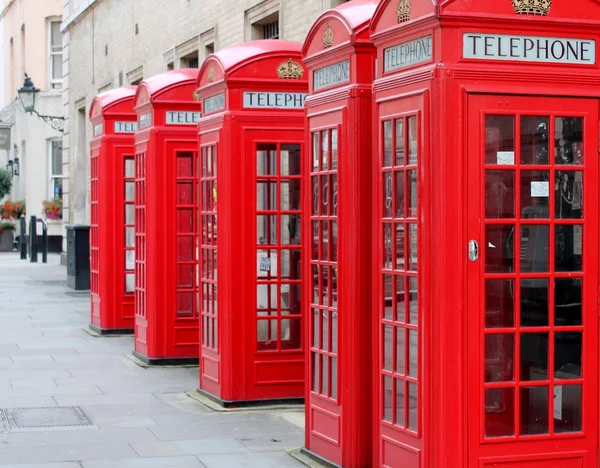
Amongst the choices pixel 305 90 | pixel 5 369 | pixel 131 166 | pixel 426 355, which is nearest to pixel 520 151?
pixel 426 355

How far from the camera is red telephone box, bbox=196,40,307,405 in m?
10.2

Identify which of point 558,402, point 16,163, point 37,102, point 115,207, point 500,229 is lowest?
point 558,402

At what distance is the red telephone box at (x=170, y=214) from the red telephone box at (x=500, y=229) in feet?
20.4

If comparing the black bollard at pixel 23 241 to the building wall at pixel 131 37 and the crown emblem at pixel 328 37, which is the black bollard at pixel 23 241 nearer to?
the building wall at pixel 131 37

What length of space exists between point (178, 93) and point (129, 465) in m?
5.59

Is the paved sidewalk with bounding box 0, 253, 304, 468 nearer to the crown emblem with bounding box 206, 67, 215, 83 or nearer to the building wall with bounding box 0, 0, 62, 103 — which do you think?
the crown emblem with bounding box 206, 67, 215, 83

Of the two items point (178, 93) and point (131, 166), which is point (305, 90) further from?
point (131, 166)

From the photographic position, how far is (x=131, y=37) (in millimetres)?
25828

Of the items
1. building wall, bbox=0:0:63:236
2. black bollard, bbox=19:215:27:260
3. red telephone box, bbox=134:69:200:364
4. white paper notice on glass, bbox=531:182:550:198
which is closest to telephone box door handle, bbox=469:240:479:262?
white paper notice on glass, bbox=531:182:550:198

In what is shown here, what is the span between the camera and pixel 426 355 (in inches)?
258

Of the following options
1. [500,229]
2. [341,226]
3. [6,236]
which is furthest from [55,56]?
[500,229]

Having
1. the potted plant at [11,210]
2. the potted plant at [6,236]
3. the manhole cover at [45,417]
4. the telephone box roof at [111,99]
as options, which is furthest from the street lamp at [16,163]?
the manhole cover at [45,417]

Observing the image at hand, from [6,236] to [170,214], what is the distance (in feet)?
107

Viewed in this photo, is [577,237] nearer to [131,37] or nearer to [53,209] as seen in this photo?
[131,37]
